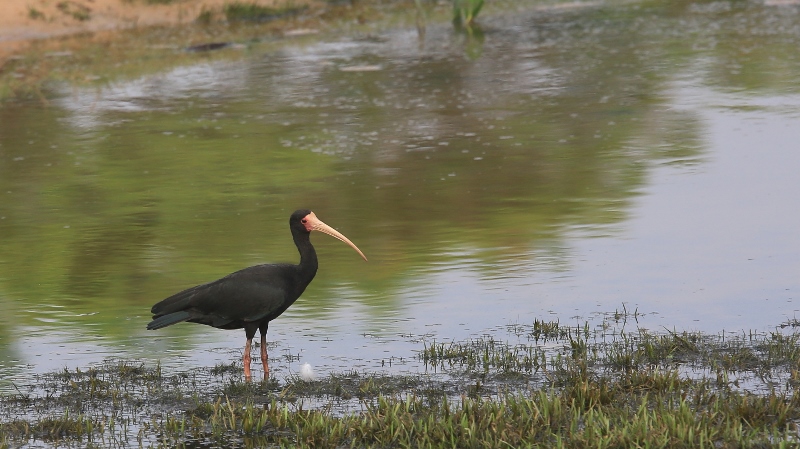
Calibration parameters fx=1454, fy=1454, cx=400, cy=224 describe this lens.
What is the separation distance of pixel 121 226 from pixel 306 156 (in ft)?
10.4

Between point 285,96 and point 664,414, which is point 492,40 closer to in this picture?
point 285,96

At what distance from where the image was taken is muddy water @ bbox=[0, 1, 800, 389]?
9672 millimetres

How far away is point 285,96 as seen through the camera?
1988cm

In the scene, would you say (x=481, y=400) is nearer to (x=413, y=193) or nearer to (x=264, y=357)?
(x=264, y=357)

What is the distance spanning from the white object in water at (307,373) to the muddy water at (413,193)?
23 cm

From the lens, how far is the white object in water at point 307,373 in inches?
322

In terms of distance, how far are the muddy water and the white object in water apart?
0.23 meters

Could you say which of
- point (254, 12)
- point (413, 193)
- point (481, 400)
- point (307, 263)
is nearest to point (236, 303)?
point (307, 263)

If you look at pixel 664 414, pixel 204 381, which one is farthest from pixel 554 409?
pixel 204 381

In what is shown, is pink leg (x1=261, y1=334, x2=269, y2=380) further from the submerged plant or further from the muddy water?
the submerged plant

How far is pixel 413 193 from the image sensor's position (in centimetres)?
1379

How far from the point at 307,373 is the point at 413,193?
18.8ft

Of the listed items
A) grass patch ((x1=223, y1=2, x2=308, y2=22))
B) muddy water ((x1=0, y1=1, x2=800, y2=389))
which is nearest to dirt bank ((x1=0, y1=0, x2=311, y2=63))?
grass patch ((x1=223, y1=2, x2=308, y2=22))

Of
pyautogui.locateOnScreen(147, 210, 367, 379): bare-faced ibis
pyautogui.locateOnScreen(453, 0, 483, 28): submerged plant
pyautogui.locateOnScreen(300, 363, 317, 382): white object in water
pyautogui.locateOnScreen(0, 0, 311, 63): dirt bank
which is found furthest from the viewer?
pyautogui.locateOnScreen(453, 0, 483, 28): submerged plant
